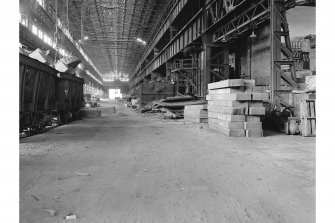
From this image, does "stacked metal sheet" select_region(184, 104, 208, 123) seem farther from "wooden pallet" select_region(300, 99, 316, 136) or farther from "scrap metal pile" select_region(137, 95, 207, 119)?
"wooden pallet" select_region(300, 99, 316, 136)

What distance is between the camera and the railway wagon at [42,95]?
20.0 feet

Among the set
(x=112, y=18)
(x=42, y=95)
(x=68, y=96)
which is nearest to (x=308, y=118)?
(x=42, y=95)

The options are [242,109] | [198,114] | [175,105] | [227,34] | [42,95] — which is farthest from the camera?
[175,105]

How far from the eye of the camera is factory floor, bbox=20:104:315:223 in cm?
212

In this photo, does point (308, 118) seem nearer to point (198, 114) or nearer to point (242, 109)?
point (242, 109)

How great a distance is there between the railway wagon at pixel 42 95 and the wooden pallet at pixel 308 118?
6.92 metres

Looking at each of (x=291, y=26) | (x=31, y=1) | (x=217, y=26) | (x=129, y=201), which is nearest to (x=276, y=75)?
(x=217, y=26)

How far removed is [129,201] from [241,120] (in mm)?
4729

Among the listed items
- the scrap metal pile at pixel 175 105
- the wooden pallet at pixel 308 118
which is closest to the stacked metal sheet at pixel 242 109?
the wooden pallet at pixel 308 118

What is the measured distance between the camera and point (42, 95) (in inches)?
289

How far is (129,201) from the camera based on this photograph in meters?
2.34

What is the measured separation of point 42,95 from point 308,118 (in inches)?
289

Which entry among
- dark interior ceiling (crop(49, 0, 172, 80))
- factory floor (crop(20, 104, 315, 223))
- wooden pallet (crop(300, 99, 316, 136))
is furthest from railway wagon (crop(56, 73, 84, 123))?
dark interior ceiling (crop(49, 0, 172, 80))

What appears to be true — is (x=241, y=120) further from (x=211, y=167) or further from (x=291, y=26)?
(x=291, y=26)
